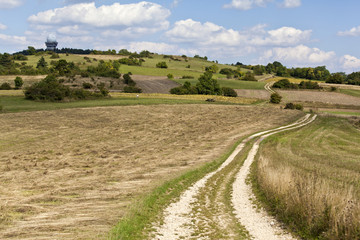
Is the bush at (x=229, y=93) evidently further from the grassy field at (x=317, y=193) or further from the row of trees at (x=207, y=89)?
the grassy field at (x=317, y=193)

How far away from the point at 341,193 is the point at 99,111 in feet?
181

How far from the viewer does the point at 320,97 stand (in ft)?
331

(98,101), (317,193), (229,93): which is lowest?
(317,193)

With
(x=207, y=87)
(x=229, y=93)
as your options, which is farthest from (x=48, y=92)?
(x=229, y=93)

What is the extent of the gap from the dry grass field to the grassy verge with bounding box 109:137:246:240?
0.50 metres

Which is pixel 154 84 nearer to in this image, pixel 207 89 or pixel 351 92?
pixel 207 89

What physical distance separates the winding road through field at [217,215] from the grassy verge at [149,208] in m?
0.39

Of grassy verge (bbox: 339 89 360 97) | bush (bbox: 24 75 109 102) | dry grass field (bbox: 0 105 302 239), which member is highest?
grassy verge (bbox: 339 89 360 97)

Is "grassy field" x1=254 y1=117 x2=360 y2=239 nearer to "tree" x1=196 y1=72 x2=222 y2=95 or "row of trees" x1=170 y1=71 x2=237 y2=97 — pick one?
"row of trees" x1=170 y1=71 x2=237 y2=97

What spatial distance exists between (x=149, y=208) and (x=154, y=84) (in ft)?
357

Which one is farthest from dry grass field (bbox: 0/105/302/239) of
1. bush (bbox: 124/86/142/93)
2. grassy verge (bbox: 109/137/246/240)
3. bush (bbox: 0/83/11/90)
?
bush (bbox: 0/83/11/90)

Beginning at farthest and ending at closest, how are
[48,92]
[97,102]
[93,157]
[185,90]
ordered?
1. [185,90]
2. [48,92]
3. [97,102]
4. [93,157]

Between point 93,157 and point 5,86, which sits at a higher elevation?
point 5,86

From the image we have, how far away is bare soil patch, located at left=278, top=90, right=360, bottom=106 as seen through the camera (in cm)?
9538
